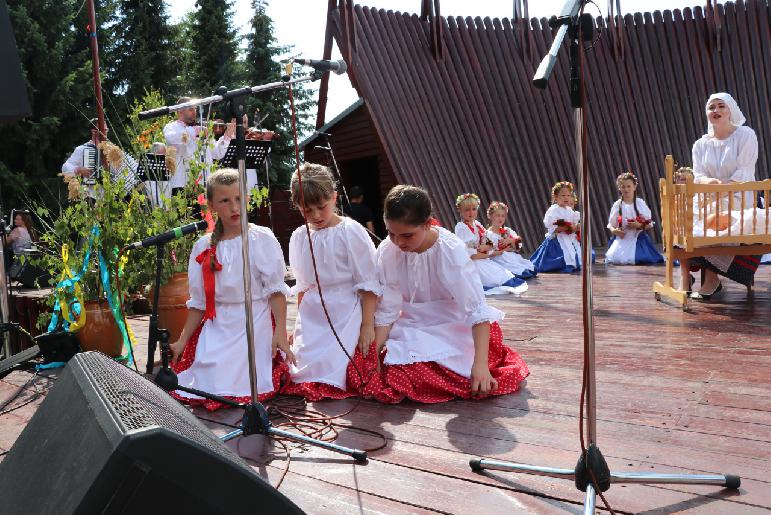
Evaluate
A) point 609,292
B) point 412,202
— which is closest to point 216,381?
point 412,202

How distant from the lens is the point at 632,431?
2449mm

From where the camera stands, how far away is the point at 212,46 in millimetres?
26875

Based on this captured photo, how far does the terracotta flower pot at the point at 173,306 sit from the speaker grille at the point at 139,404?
2690 mm

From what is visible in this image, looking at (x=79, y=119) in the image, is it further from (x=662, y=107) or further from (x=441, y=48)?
(x=662, y=107)

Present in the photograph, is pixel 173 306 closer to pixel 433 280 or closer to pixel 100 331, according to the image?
pixel 100 331

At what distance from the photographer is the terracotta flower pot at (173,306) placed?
436 cm

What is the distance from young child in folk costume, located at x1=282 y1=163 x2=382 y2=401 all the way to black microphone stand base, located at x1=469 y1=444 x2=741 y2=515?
119 cm

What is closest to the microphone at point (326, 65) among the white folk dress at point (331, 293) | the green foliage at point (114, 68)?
the white folk dress at point (331, 293)

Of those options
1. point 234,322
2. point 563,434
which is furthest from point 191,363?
point 563,434

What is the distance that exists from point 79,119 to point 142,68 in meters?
3.23

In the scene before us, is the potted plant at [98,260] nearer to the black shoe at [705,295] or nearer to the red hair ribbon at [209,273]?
the red hair ribbon at [209,273]

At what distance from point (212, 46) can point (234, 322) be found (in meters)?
25.7

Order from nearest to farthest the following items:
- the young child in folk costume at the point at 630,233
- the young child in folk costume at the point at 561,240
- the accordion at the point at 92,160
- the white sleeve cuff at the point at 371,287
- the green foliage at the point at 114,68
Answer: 1. the white sleeve cuff at the point at 371,287
2. the accordion at the point at 92,160
3. the young child in folk costume at the point at 561,240
4. the young child in folk costume at the point at 630,233
5. the green foliage at the point at 114,68

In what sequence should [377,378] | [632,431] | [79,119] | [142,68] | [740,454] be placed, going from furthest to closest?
1. [142,68]
2. [79,119]
3. [377,378]
4. [632,431]
5. [740,454]
